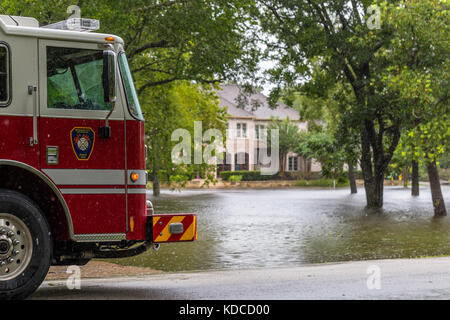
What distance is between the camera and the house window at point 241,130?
83062 millimetres

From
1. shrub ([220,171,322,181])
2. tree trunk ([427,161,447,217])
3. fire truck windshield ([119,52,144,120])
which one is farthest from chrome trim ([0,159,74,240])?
shrub ([220,171,322,181])

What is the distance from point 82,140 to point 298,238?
12.5 m

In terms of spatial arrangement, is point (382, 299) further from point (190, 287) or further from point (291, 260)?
point (291, 260)

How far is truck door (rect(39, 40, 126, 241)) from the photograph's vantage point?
7625 millimetres

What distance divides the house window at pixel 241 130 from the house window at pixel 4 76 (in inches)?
2973

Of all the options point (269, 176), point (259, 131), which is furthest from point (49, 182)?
point (259, 131)

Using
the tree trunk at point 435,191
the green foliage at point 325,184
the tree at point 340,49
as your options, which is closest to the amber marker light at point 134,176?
the tree at point 340,49

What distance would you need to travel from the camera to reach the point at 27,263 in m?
7.31

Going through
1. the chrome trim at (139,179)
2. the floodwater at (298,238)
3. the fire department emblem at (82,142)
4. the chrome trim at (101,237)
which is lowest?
the floodwater at (298,238)

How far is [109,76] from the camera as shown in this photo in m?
7.48

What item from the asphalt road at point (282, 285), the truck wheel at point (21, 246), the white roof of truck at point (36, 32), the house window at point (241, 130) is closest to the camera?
the truck wheel at point (21, 246)

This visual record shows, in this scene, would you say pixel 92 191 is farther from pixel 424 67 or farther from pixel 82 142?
pixel 424 67

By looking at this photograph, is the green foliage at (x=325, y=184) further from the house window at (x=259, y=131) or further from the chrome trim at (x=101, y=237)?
the chrome trim at (x=101, y=237)
